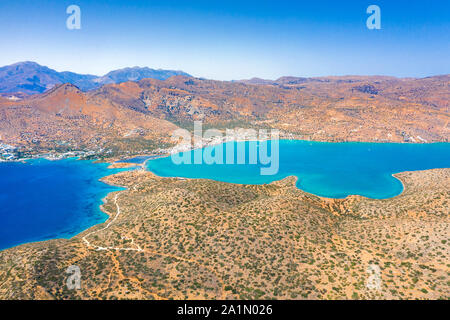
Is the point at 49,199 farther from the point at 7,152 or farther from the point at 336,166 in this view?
the point at 336,166

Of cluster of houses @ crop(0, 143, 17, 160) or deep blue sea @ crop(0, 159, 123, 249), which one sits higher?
cluster of houses @ crop(0, 143, 17, 160)

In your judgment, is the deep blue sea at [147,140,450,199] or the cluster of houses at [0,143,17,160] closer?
the deep blue sea at [147,140,450,199]

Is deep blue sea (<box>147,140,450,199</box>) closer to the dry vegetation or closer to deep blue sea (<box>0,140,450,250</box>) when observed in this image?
deep blue sea (<box>0,140,450,250</box>)

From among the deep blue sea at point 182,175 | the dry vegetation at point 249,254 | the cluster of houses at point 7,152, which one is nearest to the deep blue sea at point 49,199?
the deep blue sea at point 182,175

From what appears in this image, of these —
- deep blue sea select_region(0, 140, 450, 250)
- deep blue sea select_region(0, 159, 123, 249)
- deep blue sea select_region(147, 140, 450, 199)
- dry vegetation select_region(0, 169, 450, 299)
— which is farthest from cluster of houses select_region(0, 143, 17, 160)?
dry vegetation select_region(0, 169, 450, 299)

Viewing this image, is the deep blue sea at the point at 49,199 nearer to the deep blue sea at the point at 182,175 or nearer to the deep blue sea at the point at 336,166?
the deep blue sea at the point at 182,175
